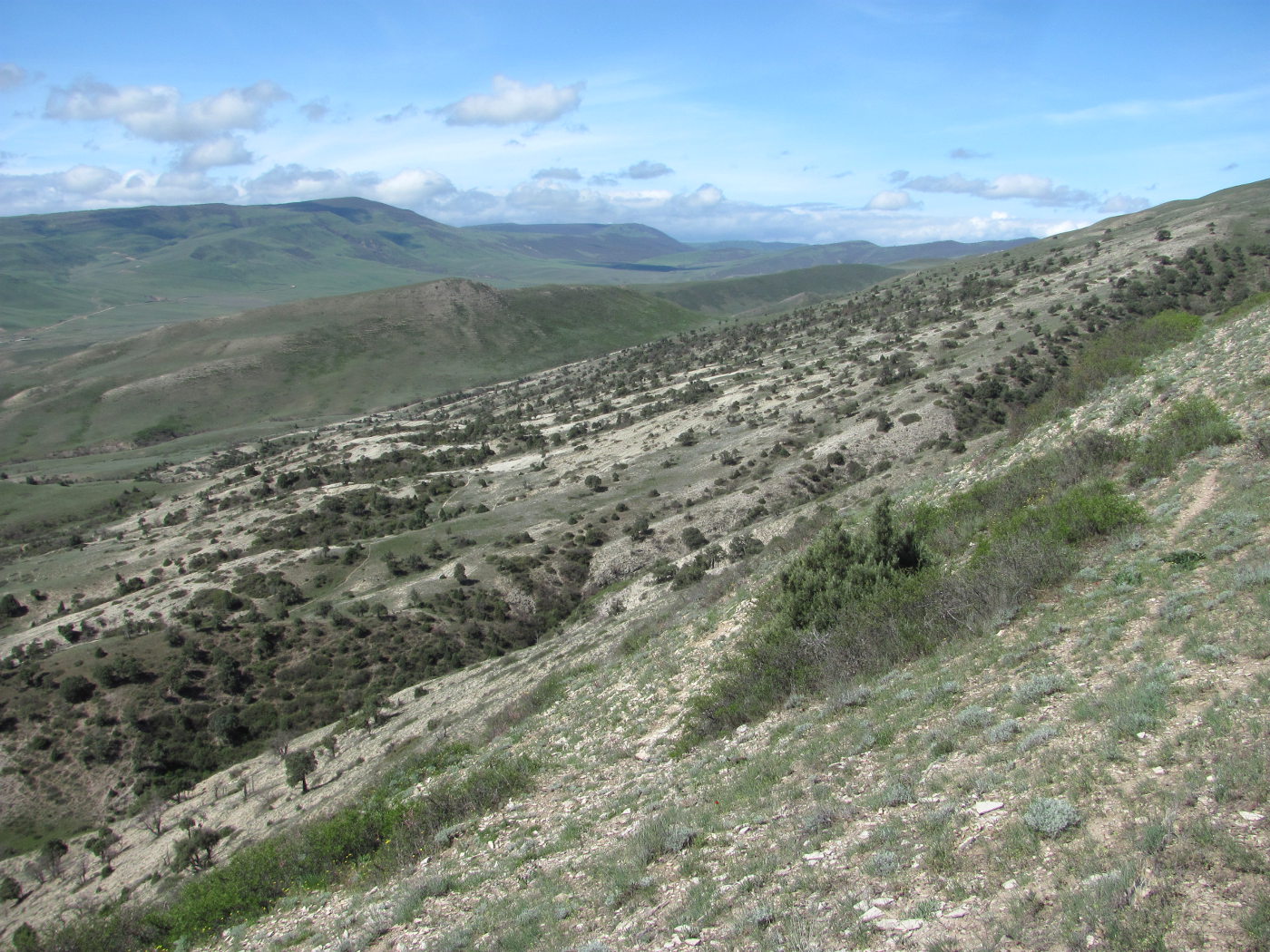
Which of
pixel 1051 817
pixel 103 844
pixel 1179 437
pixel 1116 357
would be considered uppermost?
pixel 1116 357

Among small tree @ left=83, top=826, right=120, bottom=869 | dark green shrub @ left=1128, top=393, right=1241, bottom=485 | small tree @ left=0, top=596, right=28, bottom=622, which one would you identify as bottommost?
small tree @ left=83, top=826, right=120, bottom=869

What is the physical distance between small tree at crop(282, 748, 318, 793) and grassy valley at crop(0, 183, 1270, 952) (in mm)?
208

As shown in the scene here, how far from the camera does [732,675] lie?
15.1 metres

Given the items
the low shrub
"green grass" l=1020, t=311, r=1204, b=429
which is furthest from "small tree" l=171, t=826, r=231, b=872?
"green grass" l=1020, t=311, r=1204, b=429

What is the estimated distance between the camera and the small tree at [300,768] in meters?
26.4

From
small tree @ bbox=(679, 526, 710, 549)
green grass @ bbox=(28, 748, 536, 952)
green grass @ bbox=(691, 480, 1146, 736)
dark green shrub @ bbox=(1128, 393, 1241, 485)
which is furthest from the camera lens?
small tree @ bbox=(679, 526, 710, 549)

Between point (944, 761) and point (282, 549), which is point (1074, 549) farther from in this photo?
point (282, 549)

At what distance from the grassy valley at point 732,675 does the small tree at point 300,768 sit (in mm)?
208

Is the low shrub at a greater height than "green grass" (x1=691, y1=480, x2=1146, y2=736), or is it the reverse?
the low shrub

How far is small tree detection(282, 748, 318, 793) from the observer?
26359mm

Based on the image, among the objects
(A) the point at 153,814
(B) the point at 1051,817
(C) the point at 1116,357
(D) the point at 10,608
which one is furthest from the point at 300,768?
(C) the point at 1116,357

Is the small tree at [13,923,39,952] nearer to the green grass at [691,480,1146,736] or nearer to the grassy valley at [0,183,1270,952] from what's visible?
the grassy valley at [0,183,1270,952]

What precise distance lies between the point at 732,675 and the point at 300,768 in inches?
770

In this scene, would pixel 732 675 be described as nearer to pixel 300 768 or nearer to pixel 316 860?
pixel 316 860
